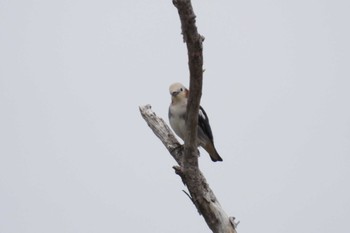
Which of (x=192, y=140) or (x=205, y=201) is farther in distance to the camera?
(x=205, y=201)

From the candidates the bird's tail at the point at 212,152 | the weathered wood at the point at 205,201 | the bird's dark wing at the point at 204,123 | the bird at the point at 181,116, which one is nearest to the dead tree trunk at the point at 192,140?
the weathered wood at the point at 205,201

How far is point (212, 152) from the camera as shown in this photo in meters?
10.4

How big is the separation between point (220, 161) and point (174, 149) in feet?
6.48

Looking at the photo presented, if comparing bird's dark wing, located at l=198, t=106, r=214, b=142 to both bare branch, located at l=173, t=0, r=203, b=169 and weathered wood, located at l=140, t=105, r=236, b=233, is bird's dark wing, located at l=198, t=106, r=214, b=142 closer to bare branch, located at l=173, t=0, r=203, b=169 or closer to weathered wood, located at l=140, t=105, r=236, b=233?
weathered wood, located at l=140, t=105, r=236, b=233

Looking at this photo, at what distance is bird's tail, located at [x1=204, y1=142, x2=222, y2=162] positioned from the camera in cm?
1014

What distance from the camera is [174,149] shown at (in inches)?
349

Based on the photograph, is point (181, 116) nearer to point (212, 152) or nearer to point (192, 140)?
point (212, 152)

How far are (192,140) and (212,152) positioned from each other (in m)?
3.14

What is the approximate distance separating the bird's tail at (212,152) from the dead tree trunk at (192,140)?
1.15 metres

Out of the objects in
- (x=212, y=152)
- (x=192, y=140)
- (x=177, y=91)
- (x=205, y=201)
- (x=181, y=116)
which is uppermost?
(x=177, y=91)

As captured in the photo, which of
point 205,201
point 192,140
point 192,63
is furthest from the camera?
point 205,201

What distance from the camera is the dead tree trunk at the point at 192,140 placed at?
20.2 feet

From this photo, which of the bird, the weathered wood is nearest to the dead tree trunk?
the weathered wood

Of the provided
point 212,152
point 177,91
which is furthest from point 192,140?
point 212,152
